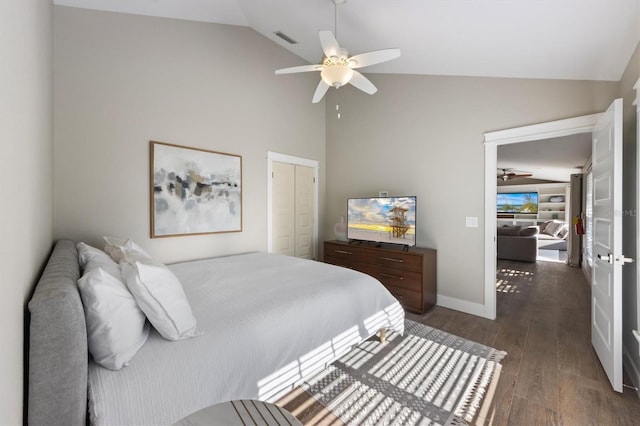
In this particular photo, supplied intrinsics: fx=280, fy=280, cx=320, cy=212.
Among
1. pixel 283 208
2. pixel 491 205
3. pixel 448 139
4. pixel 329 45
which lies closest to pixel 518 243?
pixel 491 205

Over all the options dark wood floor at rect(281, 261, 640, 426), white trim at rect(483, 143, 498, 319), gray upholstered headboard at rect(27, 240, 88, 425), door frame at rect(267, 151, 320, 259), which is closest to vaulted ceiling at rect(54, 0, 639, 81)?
white trim at rect(483, 143, 498, 319)

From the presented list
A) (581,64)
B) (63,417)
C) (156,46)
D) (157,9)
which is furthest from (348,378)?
(157,9)

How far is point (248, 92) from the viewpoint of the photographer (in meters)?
3.67

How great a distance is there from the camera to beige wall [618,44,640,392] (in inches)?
78.3

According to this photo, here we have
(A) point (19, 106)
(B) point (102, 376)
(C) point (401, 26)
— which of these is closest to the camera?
(A) point (19, 106)

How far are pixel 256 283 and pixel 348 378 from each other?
3.20ft

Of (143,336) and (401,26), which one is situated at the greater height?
(401,26)

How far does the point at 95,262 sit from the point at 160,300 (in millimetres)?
592

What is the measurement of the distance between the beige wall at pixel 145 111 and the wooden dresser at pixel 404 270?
1432mm

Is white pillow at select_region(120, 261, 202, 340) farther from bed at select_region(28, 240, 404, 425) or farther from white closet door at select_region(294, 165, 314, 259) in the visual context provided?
white closet door at select_region(294, 165, 314, 259)

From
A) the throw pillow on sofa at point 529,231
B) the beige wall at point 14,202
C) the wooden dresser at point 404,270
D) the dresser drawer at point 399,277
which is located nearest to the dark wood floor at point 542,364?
the wooden dresser at point 404,270

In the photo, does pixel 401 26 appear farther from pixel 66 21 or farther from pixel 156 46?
pixel 66 21

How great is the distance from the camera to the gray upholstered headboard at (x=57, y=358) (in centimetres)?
90

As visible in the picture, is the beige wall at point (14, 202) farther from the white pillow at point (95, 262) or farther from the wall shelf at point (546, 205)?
the wall shelf at point (546, 205)
